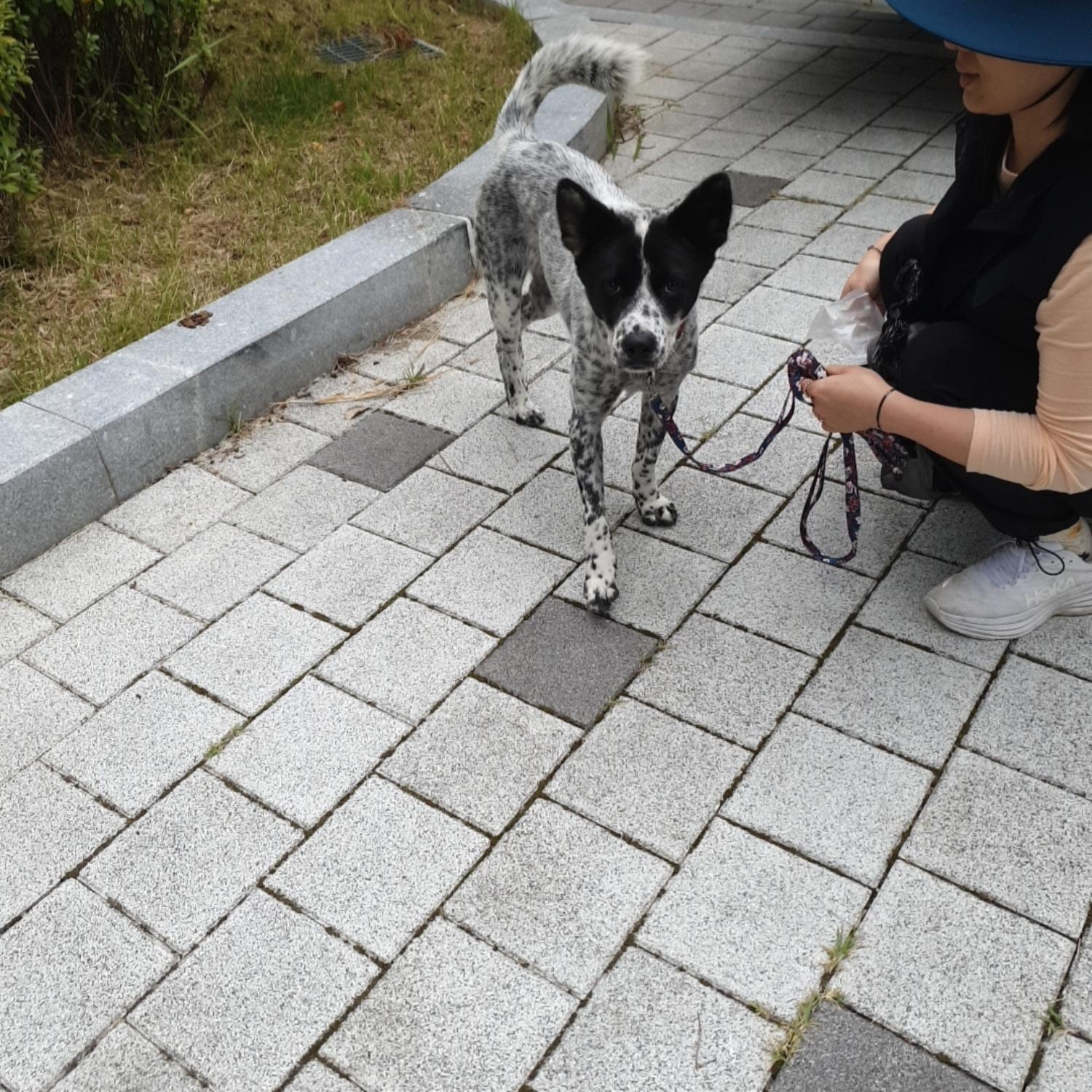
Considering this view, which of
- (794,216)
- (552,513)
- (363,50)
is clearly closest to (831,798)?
(552,513)

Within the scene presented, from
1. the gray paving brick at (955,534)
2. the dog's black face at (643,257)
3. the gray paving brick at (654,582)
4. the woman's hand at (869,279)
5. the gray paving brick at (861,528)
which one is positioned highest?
the dog's black face at (643,257)

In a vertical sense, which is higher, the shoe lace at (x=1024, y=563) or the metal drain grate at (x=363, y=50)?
the metal drain grate at (x=363, y=50)

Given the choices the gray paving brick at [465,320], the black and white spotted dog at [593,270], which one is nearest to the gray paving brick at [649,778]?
the black and white spotted dog at [593,270]

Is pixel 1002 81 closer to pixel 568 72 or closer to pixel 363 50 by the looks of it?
pixel 568 72

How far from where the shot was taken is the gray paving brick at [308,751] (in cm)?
254

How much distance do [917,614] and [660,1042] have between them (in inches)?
59.4

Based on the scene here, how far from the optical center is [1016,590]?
2844 millimetres

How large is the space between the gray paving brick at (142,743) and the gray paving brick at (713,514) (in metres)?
1.49

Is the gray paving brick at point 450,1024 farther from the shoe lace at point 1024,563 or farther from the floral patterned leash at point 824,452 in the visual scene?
the shoe lace at point 1024,563

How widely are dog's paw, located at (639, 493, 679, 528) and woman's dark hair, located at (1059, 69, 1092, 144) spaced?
156 centimetres

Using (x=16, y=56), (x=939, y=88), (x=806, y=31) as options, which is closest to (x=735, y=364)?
(x=16, y=56)

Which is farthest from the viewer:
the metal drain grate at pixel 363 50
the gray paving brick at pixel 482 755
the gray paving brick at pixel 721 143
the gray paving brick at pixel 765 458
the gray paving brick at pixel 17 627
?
the metal drain grate at pixel 363 50

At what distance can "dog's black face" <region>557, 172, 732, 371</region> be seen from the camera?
2.65 metres

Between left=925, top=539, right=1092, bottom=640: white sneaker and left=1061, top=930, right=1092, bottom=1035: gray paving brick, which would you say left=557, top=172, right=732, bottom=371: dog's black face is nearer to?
left=925, top=539, right=1092, bottom=640: white sneaker
